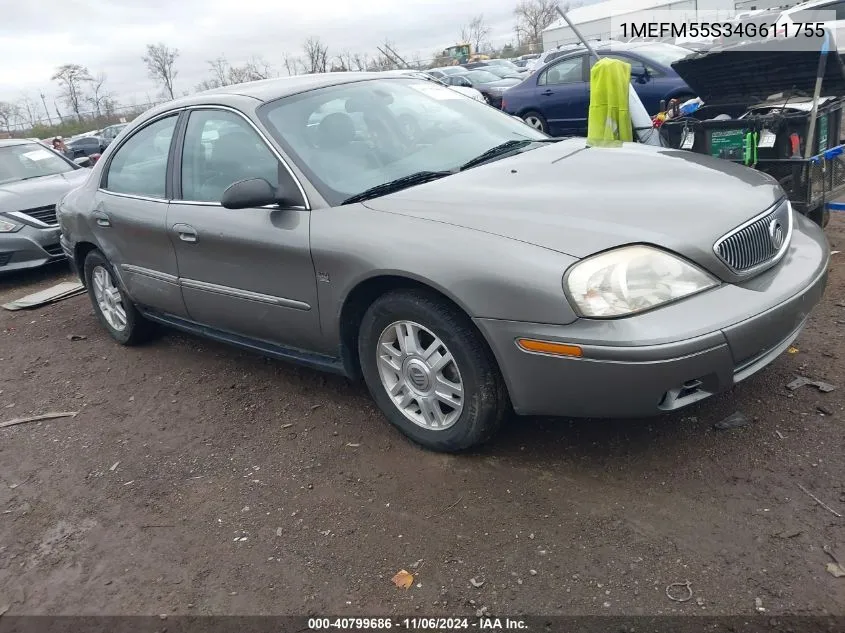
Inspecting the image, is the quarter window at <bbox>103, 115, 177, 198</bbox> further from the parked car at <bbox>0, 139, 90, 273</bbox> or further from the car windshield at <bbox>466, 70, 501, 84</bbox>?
the car windshield at <bbox>466, 70, 501, 84</bbox>

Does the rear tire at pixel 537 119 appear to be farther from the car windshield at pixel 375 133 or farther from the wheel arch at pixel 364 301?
the wheel arch at pixel 364 301

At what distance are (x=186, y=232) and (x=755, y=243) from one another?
284cm

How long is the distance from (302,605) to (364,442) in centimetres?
106

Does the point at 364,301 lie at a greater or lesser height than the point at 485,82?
greater

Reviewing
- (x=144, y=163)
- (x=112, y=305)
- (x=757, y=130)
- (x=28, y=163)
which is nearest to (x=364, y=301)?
(x=144, y=163)

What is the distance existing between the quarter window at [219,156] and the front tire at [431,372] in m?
0.97

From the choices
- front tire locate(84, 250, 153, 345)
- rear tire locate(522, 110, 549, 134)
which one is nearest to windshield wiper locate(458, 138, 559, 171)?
front tire locate(84, 250, 153, 345)

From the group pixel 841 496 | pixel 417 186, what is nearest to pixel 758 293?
pixel 841 496

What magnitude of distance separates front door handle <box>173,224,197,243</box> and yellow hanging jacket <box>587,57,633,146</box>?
12.8ft

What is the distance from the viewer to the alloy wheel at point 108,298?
16.7 feet

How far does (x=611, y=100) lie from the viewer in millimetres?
6418

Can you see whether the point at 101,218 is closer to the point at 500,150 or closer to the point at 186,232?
the point at 186,232

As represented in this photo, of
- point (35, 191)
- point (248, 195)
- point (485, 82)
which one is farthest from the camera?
point (485, 82)

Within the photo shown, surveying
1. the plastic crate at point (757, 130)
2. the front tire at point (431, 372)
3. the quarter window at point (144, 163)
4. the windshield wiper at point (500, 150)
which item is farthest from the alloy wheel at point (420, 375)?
the plastic crate at point (757, 130)
